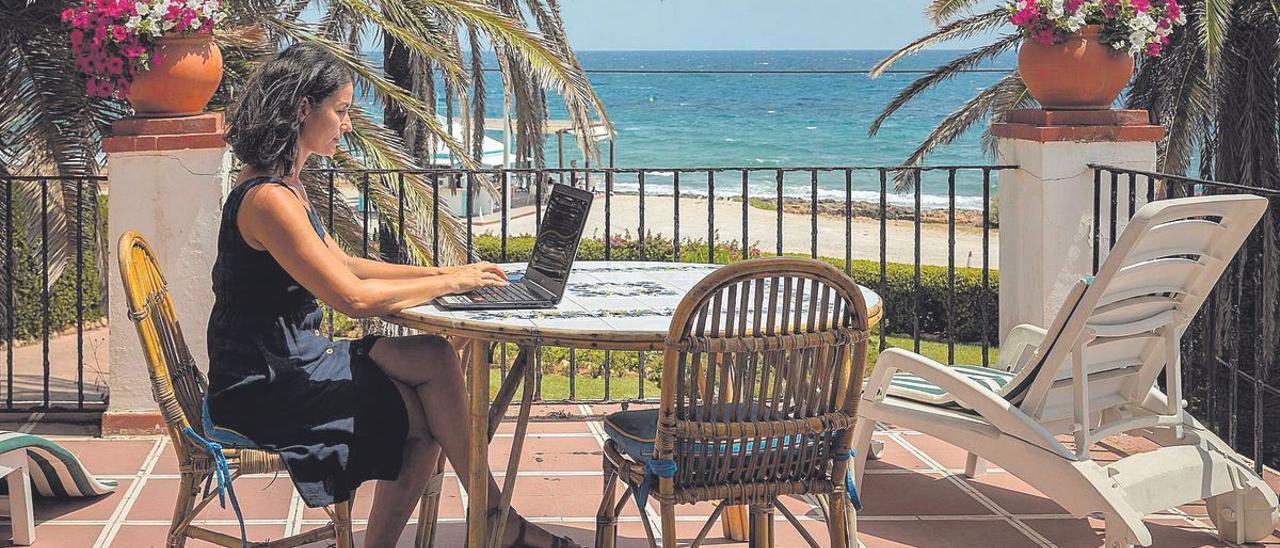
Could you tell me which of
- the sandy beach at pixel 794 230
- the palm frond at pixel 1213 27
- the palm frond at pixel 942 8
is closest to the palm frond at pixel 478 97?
the palm frond at pixel 942 8

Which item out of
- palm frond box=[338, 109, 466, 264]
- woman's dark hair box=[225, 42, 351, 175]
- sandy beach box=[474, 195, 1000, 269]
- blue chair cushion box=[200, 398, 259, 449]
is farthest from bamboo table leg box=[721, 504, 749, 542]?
sandy beach box=[474, 195, 1000, 269]

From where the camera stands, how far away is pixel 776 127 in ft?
204

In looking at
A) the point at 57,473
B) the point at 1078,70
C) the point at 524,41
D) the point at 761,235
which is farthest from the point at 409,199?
the point at 761,235

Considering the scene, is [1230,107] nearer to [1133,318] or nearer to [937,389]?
[937,389]

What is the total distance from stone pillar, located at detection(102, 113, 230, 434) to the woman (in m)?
1.83

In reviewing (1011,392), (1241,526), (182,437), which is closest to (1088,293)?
(1011,392)

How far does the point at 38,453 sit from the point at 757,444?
2293 mm

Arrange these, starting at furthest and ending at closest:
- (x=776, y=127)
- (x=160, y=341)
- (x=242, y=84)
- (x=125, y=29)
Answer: (x=776, y=127) < (x=242, y=84) < (x=125, y=29) < (x=160, y=341)

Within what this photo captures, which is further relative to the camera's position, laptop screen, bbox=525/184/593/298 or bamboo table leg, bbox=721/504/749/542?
bamboo table leg, bbox=721/504/749/542

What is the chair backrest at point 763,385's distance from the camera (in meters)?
2.62

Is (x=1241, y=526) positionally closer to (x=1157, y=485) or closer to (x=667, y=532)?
(x=1157, y=485)

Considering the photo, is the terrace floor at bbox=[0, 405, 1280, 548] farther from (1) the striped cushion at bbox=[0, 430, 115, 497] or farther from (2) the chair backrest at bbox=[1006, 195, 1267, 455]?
(2) the chair backrest at bbox=[1006, 195, 1267, 455]

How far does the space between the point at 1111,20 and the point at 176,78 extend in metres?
3.39

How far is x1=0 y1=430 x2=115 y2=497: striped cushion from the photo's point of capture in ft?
12.6
